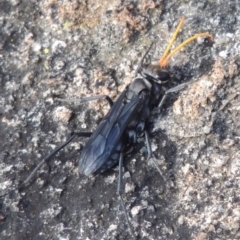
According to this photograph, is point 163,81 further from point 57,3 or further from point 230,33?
point 57,3

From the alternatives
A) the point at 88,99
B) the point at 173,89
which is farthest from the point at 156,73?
the point at 88,99

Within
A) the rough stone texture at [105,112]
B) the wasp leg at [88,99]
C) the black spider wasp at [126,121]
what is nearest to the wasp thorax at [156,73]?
the black spider wasp at [126,121]

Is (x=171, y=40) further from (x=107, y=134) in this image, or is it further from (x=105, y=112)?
(x=107, y=134)

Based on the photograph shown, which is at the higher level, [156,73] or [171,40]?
[171,40]

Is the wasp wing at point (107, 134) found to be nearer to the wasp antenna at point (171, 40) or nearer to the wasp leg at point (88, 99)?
the wasp leg at point (88, 99)

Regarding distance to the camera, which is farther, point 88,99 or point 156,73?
point 156,73

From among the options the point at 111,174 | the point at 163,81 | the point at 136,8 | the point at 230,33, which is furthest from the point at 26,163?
the point at 230,33

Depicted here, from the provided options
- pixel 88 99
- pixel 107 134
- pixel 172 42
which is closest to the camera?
pixel 107 134
